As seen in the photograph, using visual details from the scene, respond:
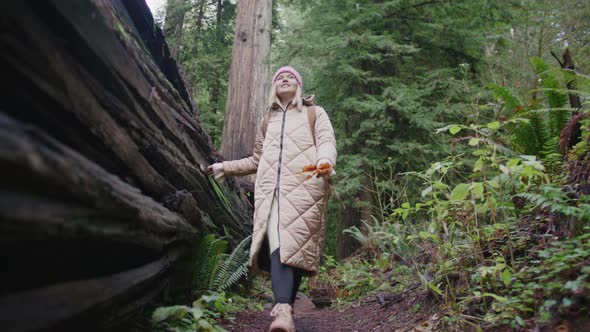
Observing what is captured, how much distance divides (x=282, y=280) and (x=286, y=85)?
6.48ft

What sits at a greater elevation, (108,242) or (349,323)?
(108,242)

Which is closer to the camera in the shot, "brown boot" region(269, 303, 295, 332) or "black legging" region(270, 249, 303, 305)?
"brown boot" region(269, 303, 295, 332)

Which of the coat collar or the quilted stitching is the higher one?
the coat collar

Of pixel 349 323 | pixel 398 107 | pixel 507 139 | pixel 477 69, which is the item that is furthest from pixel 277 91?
pixel 477 69

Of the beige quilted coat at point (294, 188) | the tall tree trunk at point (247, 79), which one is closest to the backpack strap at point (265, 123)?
the beige quilted coat at point (294, 188)

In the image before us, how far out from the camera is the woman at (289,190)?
11.3 ft

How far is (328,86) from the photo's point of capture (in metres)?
9.27

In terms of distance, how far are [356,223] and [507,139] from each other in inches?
197

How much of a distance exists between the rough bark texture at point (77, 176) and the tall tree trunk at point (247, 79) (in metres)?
4.02

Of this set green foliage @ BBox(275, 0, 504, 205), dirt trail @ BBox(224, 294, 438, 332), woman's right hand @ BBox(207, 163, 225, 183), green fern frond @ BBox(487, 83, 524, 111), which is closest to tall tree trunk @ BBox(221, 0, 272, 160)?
green foliage @ BBox(275, 0, 504, 205)

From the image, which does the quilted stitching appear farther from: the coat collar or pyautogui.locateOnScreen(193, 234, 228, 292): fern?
pyautogui.locateOnScreen(193, 234, 228, 292): fern

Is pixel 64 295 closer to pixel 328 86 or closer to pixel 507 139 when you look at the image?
Answer: pixel 507 139

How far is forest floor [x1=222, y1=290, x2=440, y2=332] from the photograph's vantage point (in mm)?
3246

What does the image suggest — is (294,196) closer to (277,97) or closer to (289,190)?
(289,190)
